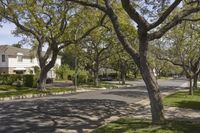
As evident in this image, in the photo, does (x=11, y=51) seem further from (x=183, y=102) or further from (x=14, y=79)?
(x=183, y=102)

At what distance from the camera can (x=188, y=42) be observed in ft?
107

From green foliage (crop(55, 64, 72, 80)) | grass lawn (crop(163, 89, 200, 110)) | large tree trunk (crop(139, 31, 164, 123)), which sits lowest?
grass lawn (crop(163, 89, 200, 110))

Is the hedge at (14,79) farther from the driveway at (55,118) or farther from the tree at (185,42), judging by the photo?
the driveway at (55,118)

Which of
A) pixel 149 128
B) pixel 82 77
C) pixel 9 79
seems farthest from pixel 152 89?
pixel 82 77

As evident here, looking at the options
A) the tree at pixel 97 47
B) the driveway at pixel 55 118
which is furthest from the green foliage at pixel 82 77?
the driveway at pixel 55 118

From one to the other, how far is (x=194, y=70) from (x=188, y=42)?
7595 millimetres

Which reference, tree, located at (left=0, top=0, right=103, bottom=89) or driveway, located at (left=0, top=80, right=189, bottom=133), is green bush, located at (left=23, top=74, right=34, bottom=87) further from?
driveway, located at (left=0, top=80, right=189, bottom=133)

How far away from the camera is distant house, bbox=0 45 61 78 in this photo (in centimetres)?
6900

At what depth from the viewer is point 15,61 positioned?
70.8m

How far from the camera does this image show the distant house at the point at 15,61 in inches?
2717

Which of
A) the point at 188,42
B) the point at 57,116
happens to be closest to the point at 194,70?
the point at 188,42

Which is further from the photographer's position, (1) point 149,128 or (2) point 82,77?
(2) point 82,77

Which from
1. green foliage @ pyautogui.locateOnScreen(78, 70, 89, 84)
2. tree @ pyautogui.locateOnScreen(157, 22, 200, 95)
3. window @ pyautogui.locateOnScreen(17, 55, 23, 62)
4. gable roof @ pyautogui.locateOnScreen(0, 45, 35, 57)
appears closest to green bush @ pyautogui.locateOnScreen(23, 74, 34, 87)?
green foliage @ pyautogui.locateOnScreen(78, 70, 89, 84)

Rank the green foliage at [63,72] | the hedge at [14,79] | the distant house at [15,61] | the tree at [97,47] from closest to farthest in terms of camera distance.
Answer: the hedge at [14,79] < the tree at [97,47] < the distant house at [15,61] < the green foliage at [63,72]
